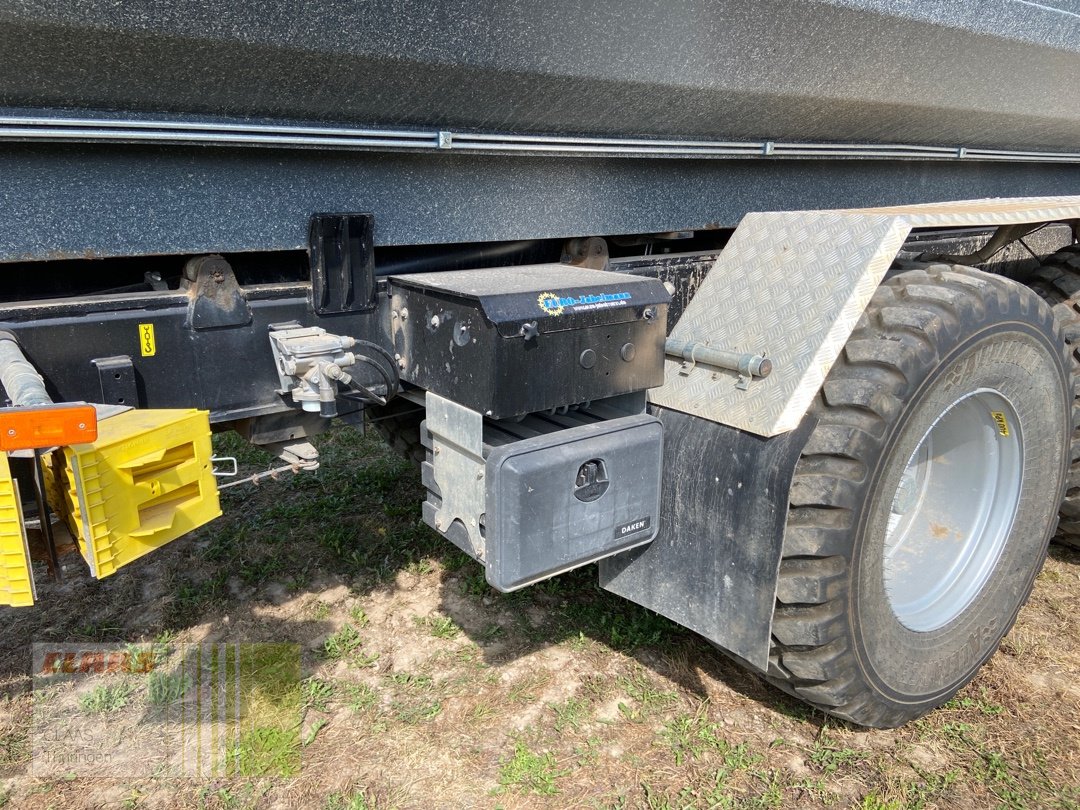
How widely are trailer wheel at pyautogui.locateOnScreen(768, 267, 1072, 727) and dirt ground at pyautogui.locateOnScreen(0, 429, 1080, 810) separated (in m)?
0.21

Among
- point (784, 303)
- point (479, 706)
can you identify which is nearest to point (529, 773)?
point (479, 706)

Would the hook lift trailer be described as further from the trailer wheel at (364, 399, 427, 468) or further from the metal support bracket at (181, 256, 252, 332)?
the trailer wheel at (364, 399, 427, 468)

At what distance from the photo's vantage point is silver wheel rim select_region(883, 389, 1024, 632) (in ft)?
8.18

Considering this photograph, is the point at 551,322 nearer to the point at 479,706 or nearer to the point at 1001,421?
the point at 479,706

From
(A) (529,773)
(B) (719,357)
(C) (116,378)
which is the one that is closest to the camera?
(C) (116,378)

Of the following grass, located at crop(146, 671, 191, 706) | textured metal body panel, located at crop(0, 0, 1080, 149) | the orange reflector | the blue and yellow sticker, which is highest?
textured metal body panel, located at crop(0, 0, 1080, 149)

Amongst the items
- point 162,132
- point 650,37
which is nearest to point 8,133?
point 162,132

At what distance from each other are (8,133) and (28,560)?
76cm

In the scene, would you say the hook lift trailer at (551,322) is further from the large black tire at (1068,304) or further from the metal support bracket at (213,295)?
the large black tire at (1068,304)

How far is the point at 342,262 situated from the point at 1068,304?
2.55 metres

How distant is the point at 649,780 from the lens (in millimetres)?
2213

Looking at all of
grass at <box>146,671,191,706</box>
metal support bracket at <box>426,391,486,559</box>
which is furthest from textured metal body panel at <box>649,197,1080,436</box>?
grass at <box>146,671,191,706</box>

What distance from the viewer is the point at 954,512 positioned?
2.67 m

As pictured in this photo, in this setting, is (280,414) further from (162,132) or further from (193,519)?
(162,132)
